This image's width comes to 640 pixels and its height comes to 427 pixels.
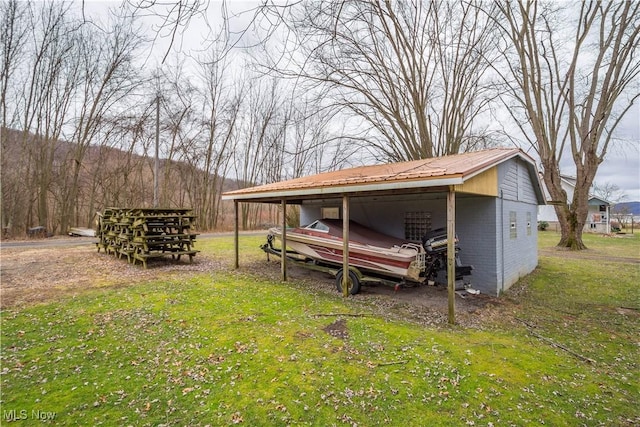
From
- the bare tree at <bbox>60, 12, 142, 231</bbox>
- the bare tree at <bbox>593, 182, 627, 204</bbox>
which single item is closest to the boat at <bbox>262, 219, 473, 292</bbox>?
the bare tree at <bbox>60, 12, 142, 231</bbox>

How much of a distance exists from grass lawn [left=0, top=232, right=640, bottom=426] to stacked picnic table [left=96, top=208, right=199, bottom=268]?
2.88 meters

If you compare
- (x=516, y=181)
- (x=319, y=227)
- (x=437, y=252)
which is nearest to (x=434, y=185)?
(x=437, y=252)

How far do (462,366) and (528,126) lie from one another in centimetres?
1603

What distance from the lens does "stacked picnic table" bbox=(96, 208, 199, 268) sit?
8867 millimetres

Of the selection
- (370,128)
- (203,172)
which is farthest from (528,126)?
(203,172)

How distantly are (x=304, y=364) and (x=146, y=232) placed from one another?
293 inches

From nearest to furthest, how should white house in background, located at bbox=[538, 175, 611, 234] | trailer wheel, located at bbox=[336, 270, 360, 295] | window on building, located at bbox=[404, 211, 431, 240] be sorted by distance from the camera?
trailer wheel, located at bbox=[336, 270, 360, 295] → window on building, located at bbox=[404, 211, 431, 240] → white house in background, located at bbox=[538, 175, 611, 234]

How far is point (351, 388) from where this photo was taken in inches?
123

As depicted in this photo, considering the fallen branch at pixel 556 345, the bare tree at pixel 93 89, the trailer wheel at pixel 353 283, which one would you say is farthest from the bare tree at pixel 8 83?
the fallen branch at pixel 556 345

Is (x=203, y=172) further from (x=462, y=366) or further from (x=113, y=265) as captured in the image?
(x=462, y=366)

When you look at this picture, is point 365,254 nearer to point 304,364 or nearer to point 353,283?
point 353,283

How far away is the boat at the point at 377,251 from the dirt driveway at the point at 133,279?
19.0 inches

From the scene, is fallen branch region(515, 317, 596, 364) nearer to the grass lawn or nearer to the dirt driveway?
the grass lawn

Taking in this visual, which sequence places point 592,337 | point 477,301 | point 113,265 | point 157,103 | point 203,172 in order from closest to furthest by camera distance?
point 592,337, point 477,301, point 113,265, point 157,103, point 203,172
